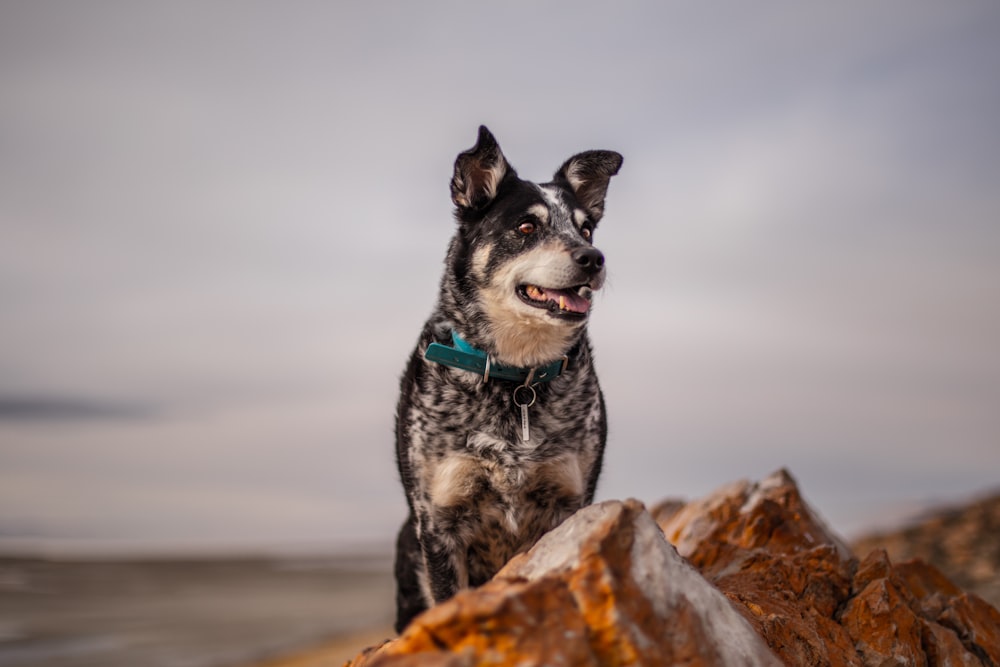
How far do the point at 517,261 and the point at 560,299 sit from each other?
1.11 ft

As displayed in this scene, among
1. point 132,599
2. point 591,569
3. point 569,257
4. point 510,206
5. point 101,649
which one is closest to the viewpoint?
point 591,569

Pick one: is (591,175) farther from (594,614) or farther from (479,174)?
(594,614)

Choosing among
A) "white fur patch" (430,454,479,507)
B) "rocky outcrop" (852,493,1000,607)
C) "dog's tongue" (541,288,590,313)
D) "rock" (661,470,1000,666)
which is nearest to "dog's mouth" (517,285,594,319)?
"dog's tongue" (541,288,590,313)

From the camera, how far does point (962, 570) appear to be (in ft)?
29.3

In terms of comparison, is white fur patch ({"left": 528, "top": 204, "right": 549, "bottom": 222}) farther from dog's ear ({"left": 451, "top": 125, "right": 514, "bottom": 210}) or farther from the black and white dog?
dog's ear ({"left": 451, "top": 125, "right": 514, "bottom": 210})

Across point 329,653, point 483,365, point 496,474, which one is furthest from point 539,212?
point 329,653

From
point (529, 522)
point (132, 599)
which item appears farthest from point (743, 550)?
point (132, 599)

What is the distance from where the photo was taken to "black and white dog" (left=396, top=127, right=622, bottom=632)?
13.7 feet

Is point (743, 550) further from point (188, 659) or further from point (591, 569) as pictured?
point (188, 659)

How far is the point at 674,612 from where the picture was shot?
281 cm

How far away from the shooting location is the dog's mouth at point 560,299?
4.17 meters

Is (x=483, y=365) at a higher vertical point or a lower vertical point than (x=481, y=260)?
lower

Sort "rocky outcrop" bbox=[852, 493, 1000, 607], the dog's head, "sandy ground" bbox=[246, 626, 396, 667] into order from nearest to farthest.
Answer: the dog's head, "rocky outcrop" bbox=[852, 493, 1000, 607], "sandy ground" bbox=[246, 626, 396, 667]

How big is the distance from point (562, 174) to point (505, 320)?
1288mm
